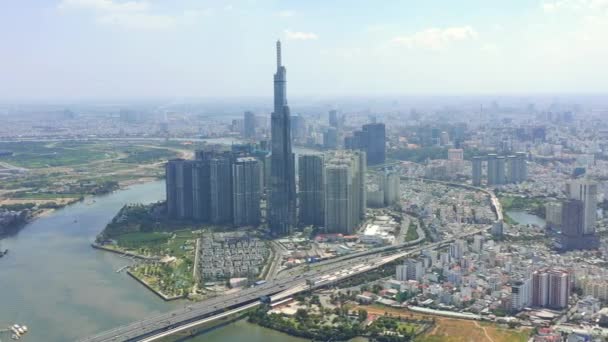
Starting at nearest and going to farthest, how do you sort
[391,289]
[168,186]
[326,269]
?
[391,289]
[326,269]
[168,186]

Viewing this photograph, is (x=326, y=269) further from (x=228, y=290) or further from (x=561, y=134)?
(x=561, y=134)

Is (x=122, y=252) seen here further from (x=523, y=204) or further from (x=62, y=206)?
(x=523, y=204)

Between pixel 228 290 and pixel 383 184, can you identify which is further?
pixel 383 184

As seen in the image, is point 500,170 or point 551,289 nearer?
point 551,289

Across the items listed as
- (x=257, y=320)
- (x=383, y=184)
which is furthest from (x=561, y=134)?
(x=257, y=320)

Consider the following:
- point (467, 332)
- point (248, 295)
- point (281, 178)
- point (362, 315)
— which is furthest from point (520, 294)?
point (281, 178)

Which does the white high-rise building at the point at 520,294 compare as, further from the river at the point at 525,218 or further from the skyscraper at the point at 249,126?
the skyscraper at the point at 249,126

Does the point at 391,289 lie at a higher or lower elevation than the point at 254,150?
lower
